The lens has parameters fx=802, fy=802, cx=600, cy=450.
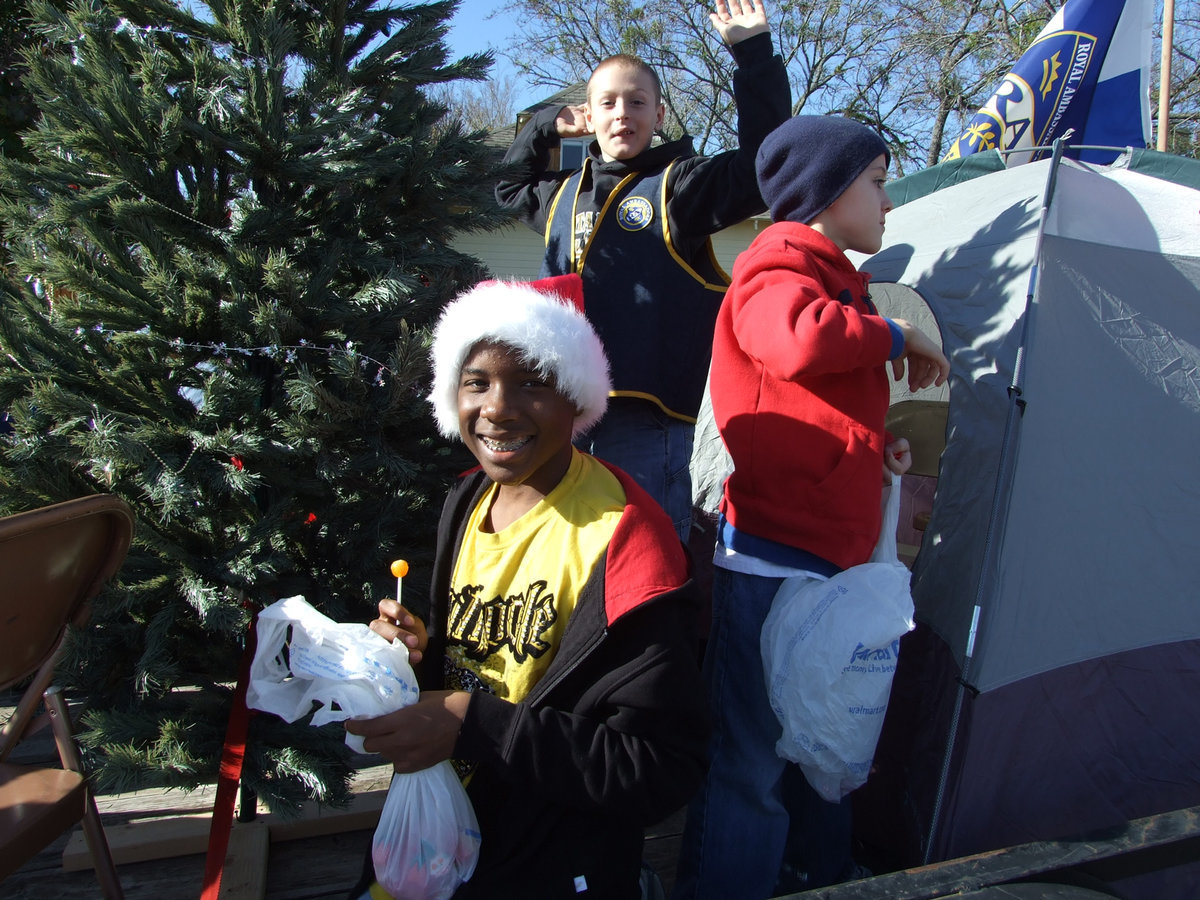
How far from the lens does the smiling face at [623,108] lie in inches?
93.9

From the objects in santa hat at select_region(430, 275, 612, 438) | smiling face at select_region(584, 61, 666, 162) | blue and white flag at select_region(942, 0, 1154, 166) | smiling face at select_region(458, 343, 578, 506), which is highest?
blue and white flag at select_region(942, 0, 1154, 166)

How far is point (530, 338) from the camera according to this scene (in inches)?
58.9

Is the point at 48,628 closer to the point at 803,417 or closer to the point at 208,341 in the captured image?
the point at 208,341

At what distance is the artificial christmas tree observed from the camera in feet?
6.37

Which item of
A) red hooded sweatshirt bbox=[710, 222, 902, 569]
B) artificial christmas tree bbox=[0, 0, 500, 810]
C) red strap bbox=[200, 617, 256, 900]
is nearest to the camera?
red strap bbox=[200, 617, 256, 900]

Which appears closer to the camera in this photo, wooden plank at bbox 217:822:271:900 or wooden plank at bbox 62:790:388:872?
wooden plank at bbox 217:822:271:900

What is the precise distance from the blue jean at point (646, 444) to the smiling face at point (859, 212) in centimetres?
76

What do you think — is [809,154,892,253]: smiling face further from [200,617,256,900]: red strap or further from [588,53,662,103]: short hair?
[200,617,256,900]: red strap

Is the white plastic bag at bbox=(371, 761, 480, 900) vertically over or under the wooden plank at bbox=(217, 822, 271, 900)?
over

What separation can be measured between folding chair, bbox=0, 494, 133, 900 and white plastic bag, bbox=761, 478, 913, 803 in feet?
4.70

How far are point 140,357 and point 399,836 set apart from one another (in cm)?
138

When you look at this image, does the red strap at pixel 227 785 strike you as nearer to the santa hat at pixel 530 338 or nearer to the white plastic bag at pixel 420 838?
the white plastic bag at pixel 420 838

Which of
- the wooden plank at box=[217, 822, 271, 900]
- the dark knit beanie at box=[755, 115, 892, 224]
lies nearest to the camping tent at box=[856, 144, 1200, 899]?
the dark knit beanie at box=[755, 115, 892, 224]

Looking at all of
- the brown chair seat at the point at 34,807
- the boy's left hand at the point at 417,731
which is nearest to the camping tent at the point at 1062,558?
the boy's left hand at the point at 417,731
